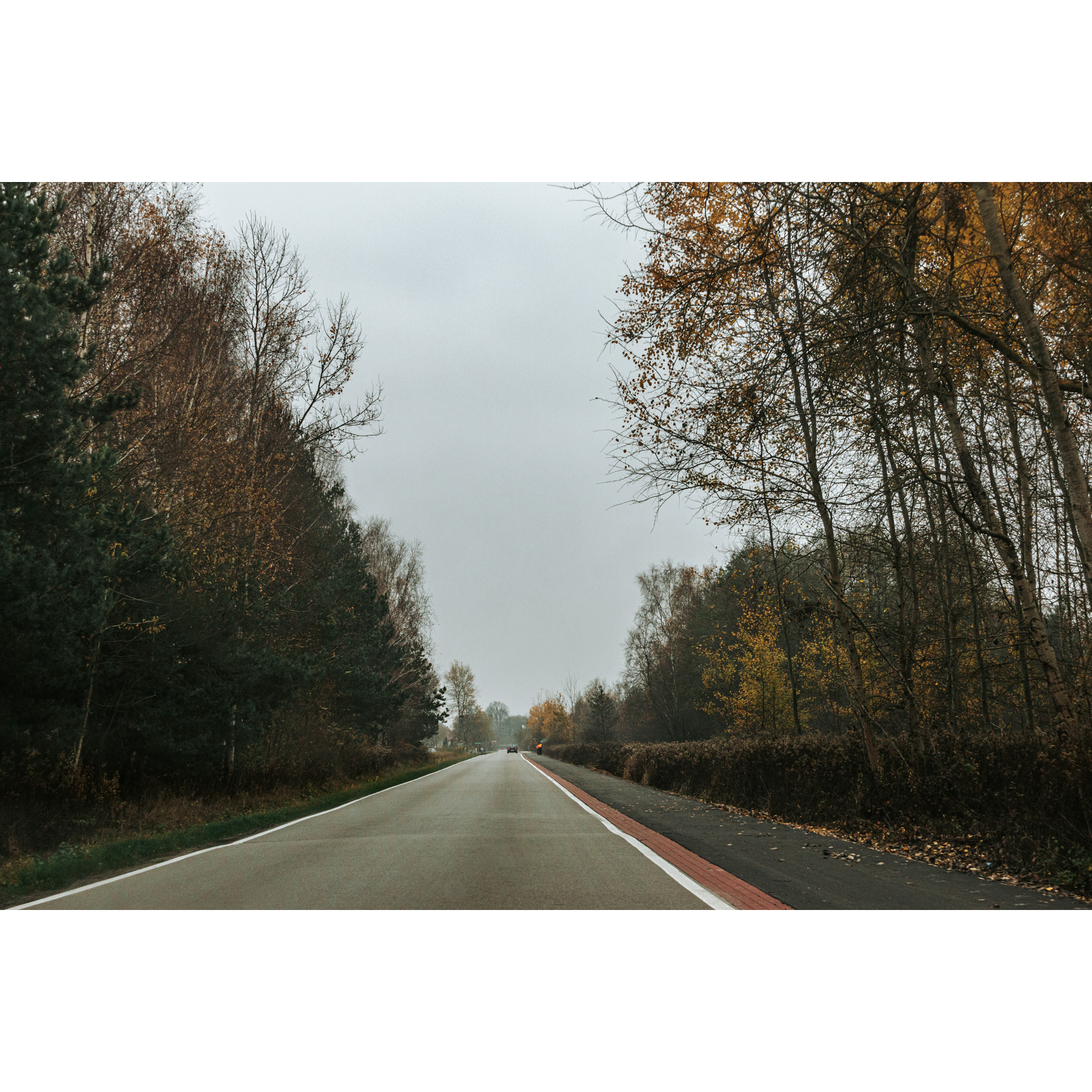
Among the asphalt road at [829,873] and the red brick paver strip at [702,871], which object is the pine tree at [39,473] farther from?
the asphalt road at [829,873]

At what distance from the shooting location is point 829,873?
7773 mm

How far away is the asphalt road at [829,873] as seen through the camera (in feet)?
20.9

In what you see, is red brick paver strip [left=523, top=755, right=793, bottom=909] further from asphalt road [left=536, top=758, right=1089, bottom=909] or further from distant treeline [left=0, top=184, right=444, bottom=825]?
distant treeline [left=0, top=184, right=444, bottom=825]

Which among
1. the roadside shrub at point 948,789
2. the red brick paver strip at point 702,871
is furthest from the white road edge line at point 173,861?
the roadside shrub at point 948,789

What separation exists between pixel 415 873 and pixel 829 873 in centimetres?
425

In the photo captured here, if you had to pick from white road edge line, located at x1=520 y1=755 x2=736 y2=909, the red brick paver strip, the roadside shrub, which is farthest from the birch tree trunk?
white road edge line, located at x1=520 y1=755 x2=736 y2=909

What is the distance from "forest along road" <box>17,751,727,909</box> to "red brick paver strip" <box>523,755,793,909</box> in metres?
0.18

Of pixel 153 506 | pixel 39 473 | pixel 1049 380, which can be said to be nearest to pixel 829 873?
pixel 1049 380

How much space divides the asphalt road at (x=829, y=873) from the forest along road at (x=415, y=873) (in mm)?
833

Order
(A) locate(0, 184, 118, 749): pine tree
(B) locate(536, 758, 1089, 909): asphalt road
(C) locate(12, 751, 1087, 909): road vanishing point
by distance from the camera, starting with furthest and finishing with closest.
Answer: (A) locate(0, 184, 118, 749): pine tree
(C) locate(12, 751, 1087, 909): road vanishing point
(B) locate(536, 758, 1089, 909): asphalt road

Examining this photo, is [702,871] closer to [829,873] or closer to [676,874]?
[676,874]

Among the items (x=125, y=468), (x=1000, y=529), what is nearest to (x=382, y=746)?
(x=125, y=468)

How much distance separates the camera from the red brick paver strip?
6410 mm
